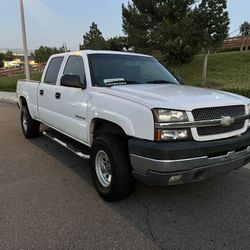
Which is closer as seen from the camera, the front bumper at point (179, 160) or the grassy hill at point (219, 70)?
the front bumper at point (179, 160)

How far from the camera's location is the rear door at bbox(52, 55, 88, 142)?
14.8 ft

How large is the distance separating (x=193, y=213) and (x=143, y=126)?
47.6 inches

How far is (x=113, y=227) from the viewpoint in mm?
3396

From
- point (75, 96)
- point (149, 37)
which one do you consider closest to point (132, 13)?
point (149, 37)

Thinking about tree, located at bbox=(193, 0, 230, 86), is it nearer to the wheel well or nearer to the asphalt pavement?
the asphalt pavement

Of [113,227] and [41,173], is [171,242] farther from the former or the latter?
[41,173]

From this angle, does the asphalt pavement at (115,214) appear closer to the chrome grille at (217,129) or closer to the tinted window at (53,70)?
the chrome grille at (217,129)

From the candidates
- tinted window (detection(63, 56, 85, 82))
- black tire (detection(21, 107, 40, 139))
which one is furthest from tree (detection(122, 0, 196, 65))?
tinted window (detection(63, 56, 85, 82))

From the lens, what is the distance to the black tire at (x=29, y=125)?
711 centimetres

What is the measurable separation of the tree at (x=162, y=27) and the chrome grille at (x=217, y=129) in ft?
40.9

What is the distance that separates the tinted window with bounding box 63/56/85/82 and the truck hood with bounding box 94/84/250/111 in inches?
29.5

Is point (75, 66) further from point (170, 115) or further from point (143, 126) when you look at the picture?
point (170, 115)

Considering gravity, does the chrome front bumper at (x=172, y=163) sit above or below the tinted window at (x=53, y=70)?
below

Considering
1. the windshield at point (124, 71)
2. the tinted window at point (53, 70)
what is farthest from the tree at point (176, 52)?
the windshield at point (124, 71)
